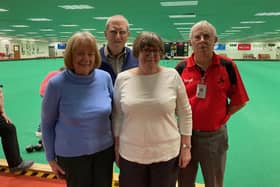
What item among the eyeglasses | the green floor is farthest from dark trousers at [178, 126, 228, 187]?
the green floor

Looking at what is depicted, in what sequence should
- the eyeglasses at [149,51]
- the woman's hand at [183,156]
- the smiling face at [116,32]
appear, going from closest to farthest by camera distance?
1. the eyeglasses at [149,51]
2. the woman's hand at [183,156]
3. the smiling face at [116,32]

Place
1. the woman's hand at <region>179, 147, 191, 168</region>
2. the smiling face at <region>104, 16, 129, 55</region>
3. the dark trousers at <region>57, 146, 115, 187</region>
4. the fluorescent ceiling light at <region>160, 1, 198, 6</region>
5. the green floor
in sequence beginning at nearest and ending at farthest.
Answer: the dark trousers at <region>57, 146, 115, 187</region>, the woman's hand at <region>179, 147, 191, 168</region>, the smiling face at <region>104, 16, 129, 55</region>, the green floor, the fluorescent ceiling light at <region>160, 1, 198, 6</region>

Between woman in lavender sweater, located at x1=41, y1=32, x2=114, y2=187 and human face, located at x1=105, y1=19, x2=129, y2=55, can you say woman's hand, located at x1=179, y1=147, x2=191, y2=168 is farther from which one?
human face, located at x1=105, y1=19, x2=129, y2=55

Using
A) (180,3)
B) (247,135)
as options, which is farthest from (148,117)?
(180,3)

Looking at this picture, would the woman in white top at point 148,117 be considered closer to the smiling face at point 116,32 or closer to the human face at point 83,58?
the human face at point 83,58

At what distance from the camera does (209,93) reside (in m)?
2.12

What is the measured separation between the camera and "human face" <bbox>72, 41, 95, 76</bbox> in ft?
5.85

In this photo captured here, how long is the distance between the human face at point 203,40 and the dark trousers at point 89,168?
1.06 metres

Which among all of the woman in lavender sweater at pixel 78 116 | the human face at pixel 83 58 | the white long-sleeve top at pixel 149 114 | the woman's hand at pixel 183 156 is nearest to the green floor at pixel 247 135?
the woman's hand at pixel 183 156

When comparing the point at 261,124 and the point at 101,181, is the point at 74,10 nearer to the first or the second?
the point at 261,124

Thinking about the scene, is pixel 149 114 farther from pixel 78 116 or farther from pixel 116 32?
pixel 116 32

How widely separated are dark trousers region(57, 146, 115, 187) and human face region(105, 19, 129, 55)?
3.15 ft

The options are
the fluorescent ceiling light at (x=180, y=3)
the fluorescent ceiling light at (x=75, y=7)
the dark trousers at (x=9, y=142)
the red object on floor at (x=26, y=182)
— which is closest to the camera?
the red object on floor at (x=26, y=182)

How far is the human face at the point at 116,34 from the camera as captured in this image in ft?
7.77
